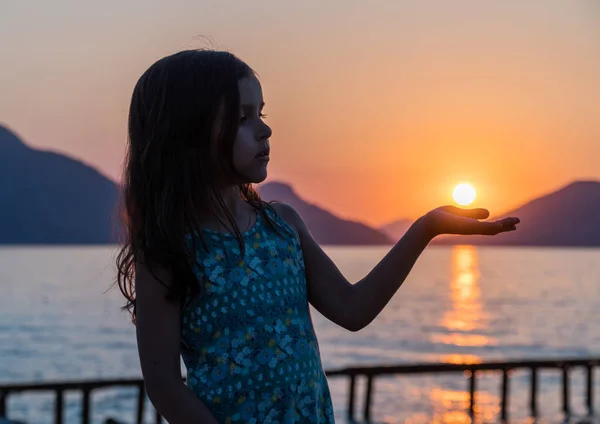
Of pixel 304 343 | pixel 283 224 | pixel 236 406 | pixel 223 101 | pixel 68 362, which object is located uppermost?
pixel 223 101

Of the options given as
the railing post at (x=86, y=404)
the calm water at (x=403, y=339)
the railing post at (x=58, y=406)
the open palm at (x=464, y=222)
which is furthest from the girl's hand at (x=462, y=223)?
the railing post at (x=58, y=406)

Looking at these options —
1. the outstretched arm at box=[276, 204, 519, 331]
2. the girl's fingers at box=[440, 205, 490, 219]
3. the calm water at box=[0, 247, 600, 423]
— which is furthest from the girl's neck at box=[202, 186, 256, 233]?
the calm water at box=[0, 247, 600, 423]

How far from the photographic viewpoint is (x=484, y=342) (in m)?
63.3

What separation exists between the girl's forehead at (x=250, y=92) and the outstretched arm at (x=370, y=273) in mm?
312

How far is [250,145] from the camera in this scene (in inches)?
81.4

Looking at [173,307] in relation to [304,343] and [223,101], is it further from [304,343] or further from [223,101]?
[223,101]

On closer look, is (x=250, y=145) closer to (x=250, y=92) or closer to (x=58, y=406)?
(x=250, y=92)

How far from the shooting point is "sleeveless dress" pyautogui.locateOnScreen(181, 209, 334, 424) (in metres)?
2.00

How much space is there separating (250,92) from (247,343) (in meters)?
0.57

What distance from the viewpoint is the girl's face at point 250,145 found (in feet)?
6.78

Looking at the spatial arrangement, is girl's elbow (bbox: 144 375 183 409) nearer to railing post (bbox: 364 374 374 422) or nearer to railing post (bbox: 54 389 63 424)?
railing post (bbox: 54 389 63 424)

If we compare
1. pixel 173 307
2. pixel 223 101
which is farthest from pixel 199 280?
pixel 223 101

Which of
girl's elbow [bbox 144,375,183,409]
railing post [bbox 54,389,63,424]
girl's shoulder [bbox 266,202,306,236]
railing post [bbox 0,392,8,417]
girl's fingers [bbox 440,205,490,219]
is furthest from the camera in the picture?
railing post [bbox 0,392,8,417]

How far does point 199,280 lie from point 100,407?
3070cm
